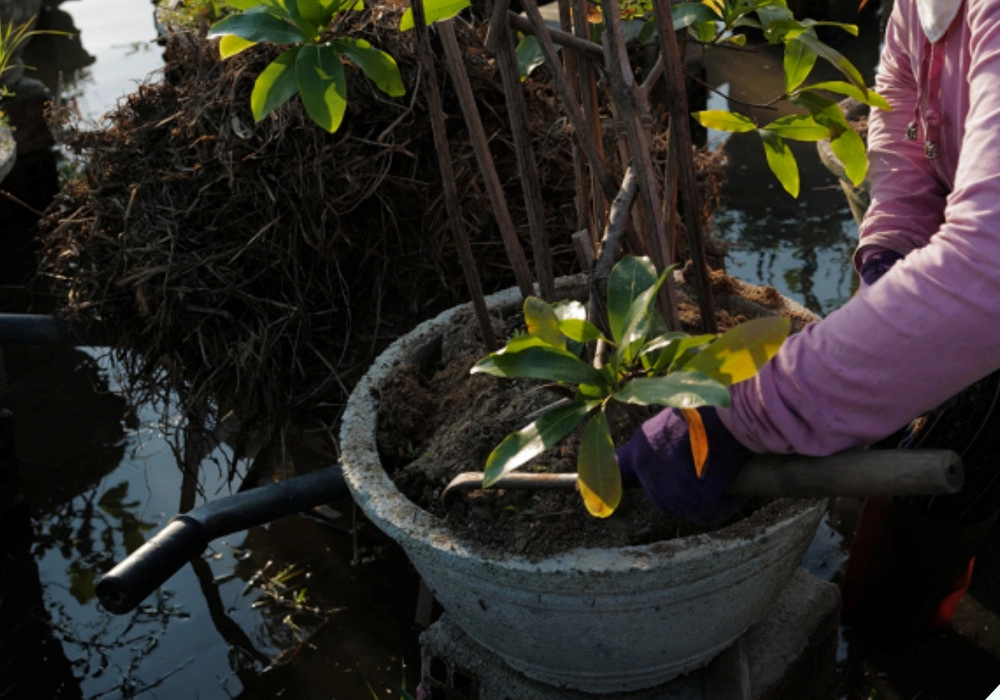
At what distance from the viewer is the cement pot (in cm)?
126

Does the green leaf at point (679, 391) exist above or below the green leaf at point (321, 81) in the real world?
below

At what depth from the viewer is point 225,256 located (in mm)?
2164

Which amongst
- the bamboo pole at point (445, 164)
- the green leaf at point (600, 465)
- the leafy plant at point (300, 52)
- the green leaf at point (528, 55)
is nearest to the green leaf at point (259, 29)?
the leafy plant at point (300, 52)

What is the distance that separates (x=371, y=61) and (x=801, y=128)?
57cm

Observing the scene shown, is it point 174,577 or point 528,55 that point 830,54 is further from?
point 174,577

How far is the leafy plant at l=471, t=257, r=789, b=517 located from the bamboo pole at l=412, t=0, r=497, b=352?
0.41 metres

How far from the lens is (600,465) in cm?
109

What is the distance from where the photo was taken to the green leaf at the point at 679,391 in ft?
3.01

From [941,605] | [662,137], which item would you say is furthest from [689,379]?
[662,137]

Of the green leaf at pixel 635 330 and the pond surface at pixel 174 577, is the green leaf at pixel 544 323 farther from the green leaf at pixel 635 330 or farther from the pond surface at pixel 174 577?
the pond surface at pixel 174 577

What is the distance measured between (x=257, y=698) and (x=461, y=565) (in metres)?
0.97

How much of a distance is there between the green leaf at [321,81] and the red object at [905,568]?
120 cm

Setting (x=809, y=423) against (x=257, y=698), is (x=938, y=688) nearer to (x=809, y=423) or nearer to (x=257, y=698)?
(x=809, y=423)

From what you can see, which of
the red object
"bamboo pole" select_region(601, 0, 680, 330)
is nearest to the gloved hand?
"bamboo pole" select_region(601, 0, 680, 330)
